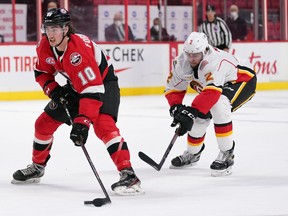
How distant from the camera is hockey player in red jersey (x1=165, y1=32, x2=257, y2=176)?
4.83m

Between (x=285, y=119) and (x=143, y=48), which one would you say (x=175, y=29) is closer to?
(x=143, y=48)

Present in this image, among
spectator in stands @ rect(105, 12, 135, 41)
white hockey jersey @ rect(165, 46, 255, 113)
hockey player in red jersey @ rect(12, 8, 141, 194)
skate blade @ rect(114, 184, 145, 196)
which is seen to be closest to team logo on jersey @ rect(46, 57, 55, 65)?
hockey player in red jersey @ rect(12, 8, 141, 194)

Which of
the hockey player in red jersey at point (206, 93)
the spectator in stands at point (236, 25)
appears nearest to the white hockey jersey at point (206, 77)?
the hockey player in red jersey at point (206, 93)

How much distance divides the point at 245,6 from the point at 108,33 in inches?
99.9

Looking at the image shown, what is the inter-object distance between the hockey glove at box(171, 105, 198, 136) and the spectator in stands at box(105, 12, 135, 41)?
309 inches

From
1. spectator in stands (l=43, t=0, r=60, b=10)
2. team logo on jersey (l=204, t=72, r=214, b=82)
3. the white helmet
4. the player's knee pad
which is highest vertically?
spectator in stands (l=43, t=0, r=60, b=10)

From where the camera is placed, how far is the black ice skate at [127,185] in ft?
14.0

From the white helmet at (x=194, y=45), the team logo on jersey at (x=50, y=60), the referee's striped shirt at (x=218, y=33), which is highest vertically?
the referee's striped shirt at (x=218, y=33)

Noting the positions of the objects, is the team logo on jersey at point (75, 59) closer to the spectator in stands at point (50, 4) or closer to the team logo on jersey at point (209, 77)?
the team logo on jersey at point (209, 77)

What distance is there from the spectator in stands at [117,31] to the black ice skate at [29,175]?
26.0 feet

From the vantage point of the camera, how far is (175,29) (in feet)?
43.5

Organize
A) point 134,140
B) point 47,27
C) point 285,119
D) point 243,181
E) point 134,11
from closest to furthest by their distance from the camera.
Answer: point 47,27 < point 243,181 < point 134,140 < point 285,119 < point 134,11

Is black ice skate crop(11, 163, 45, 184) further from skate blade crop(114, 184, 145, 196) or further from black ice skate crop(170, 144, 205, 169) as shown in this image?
black ice skate crop(170, 144, 205, 169)

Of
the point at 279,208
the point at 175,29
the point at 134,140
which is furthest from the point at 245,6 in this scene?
the point at 279,208
